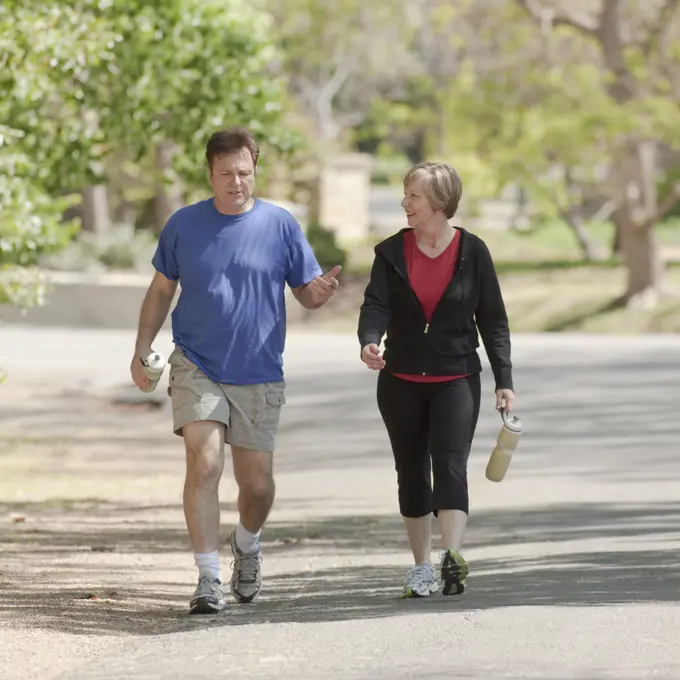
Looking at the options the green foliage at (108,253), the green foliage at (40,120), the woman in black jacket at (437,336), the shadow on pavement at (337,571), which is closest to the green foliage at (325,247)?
the green foliage at (108,253)

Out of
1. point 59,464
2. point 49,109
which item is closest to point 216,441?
point 59,464

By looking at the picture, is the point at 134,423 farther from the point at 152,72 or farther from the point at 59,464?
the point at 152,72

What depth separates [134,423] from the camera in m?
17.8

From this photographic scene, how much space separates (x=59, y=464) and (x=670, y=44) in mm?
21931

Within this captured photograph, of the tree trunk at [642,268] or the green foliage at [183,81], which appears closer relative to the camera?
the green foliage at [183,81]

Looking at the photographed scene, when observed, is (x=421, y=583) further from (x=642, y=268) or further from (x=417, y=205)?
(x=642, y=268)

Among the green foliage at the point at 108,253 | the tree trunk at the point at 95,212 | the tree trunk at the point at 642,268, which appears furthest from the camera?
the tree trunk at the point at 95,212

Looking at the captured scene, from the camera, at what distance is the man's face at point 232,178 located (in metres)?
Result: 7.86

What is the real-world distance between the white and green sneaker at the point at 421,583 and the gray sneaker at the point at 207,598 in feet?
2.57

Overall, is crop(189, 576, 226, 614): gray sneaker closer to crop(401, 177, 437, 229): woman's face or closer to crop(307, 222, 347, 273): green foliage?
crop(401, 177, 437, 229): woman's face

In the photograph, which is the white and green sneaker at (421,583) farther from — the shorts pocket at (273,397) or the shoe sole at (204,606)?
the shorts pocket at (273,397)

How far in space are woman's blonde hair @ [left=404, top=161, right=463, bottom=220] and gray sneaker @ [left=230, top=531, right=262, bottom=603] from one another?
1.63m

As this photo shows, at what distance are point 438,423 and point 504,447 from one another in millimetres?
296

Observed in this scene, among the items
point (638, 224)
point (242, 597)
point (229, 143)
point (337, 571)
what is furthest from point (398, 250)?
point (638, 224)
